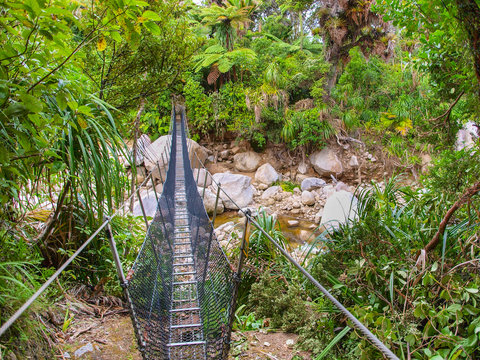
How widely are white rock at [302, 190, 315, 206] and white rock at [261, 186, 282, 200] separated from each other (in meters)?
Result: 0.58

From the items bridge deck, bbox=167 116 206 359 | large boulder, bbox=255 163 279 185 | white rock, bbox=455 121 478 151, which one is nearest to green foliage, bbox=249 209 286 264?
bridge deck, bbox=167 116 206 359

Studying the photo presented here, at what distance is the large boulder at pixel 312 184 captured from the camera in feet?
20.9

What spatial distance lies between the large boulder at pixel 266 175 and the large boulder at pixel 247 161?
14.4 inches

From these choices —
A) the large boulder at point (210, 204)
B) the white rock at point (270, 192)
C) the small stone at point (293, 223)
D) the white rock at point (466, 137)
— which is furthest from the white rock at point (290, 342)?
the white rock at point (270, 192)

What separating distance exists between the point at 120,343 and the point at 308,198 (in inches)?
196

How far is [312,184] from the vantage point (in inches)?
252

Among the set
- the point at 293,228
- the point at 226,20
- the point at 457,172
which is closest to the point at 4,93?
the point at 457,172

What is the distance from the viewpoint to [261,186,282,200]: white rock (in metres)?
6.23

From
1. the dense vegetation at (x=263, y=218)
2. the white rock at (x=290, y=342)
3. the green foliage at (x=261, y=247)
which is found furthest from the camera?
the green foliage at (x=261, y=247)

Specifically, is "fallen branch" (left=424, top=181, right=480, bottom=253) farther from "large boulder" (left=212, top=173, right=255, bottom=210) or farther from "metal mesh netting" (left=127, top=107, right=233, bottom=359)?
"large boulder" (left=212, top=173, right=255, bottom=210)

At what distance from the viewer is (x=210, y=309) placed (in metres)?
1.26

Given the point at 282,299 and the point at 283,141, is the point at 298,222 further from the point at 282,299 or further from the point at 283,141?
the point at 282,299

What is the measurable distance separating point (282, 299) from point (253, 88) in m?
6.84

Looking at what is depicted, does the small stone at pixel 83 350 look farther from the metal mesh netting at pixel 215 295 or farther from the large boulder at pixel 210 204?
the large boulder at pixel 210 204
